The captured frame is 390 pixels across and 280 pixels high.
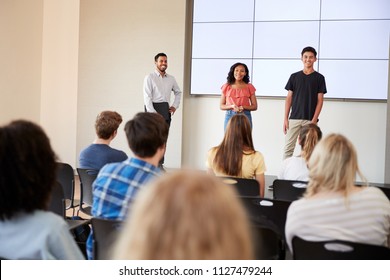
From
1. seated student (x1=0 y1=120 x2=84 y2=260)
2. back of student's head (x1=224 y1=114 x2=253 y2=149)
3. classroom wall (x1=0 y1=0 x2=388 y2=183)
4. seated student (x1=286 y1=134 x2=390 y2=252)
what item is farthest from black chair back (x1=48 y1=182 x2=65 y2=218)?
classroom wall (x1=0 y1=0 x2=388 y2=183)

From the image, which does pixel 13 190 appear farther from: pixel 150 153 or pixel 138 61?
pixel 138 61

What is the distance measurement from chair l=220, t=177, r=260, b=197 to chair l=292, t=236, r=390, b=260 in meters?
1.23

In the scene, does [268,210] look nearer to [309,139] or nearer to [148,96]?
[309,139]

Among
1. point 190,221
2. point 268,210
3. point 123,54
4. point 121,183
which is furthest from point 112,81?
point 190,221

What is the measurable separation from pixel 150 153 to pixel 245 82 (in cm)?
395

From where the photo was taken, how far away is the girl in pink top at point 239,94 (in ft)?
19.8

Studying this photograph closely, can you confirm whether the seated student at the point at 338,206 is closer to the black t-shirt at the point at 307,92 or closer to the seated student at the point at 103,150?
the seated student at the point at 103,150

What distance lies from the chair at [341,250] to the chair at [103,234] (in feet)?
2.44

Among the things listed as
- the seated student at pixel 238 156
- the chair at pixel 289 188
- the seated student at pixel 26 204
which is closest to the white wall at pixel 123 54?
the seated student at pixel 238 156

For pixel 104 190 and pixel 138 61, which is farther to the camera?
pixel 138 61

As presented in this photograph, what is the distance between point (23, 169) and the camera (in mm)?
1591

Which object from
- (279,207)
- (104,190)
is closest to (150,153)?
(104,190)

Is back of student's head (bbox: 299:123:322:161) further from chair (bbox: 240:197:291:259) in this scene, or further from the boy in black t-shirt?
the boy in black t-shirt

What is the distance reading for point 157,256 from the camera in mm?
917
